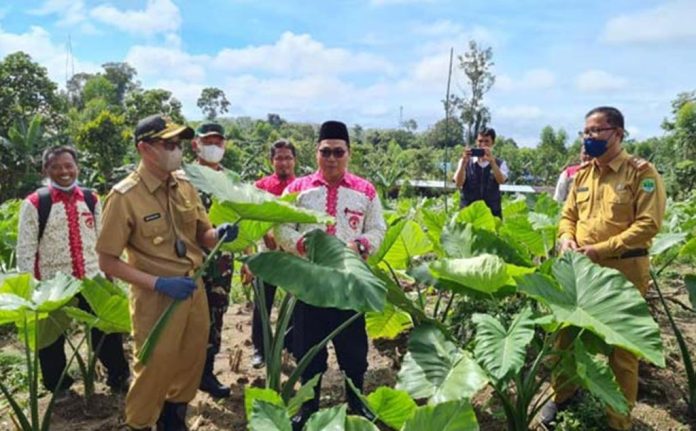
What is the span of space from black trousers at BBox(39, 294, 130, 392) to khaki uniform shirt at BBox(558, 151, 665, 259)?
244cm

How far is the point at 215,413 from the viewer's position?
294cm

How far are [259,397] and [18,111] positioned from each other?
20.2 meters

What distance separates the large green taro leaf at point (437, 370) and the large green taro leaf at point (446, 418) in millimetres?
333

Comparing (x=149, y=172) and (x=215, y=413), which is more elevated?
(x=149, y=172)

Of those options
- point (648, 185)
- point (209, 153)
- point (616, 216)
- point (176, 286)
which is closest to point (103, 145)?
point (209, 153)

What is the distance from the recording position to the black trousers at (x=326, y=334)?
2.64 meters

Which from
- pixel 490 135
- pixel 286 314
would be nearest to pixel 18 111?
pixel 490 135

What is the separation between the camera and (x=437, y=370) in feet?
7.30

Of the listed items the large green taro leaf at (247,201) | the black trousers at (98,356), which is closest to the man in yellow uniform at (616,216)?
the large green taro leaf at (247,201)

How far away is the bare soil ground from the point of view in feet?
9.23

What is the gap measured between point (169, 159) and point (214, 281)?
1100 millimetres

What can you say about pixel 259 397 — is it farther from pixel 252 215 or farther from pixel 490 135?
pixel 490 135

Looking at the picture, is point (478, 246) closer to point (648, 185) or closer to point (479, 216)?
point (479, 216)

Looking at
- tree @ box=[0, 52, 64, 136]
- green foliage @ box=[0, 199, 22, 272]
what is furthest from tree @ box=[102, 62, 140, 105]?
green foliage @ box=[0, 199, 22, 272]
